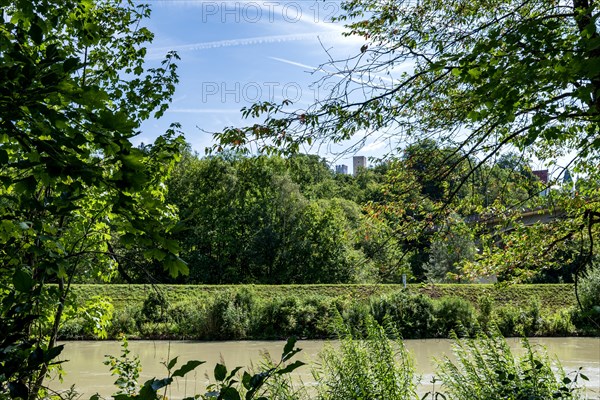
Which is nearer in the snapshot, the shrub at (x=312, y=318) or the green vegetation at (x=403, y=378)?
the green vegetation at (x=403, y=378)

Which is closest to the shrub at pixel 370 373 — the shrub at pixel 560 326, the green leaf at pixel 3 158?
the green leaf at pixel 3 158

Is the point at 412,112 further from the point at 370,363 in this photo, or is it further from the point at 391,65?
the point at 370,363

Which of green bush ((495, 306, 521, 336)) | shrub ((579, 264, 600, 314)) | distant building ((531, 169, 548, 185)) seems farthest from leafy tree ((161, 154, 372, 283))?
distant building ((531, 169, 548, 185))

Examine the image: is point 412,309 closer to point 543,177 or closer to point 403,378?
point 543,177

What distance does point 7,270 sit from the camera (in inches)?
101

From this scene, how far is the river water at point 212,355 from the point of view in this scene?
1132cm

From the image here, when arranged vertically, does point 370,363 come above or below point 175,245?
below

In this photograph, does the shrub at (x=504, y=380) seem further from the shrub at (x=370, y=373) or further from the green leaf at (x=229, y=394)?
the green leaf at (x=229, y=394)

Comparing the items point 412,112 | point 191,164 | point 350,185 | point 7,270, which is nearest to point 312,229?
point 191,164

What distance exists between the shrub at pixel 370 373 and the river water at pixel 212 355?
6.29 metres

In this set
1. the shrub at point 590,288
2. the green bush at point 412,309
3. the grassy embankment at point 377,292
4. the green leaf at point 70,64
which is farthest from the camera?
the grassy embankment at point 377,292

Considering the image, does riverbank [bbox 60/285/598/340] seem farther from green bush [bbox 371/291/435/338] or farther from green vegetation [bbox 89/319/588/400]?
green vegetation [bbox 89/319/588/400]

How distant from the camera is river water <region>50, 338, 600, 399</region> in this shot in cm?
1132

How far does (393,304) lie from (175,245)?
1760 centimetres
